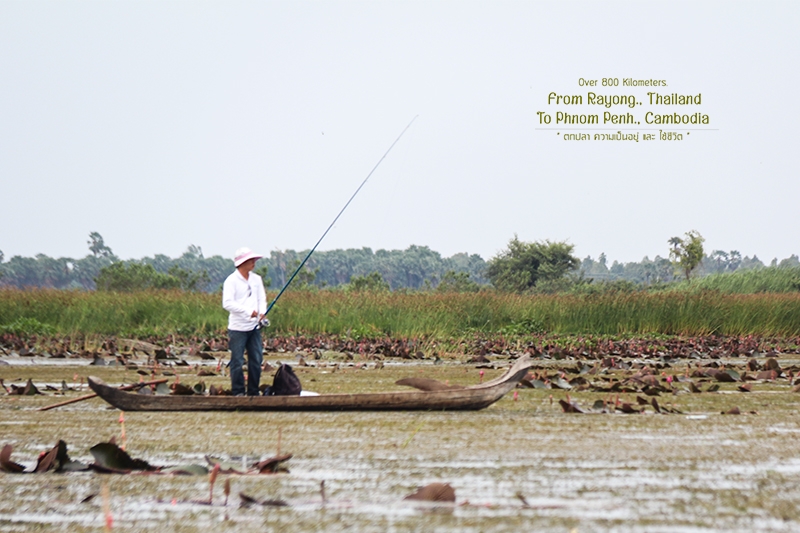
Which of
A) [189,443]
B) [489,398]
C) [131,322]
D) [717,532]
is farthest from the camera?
[131,322]

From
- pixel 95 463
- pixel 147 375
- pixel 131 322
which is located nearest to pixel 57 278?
pixel 131 322

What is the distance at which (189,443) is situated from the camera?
6.12m

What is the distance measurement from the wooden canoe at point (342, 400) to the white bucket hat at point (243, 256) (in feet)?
4.09

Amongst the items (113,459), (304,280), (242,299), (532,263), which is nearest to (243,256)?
(242,299)

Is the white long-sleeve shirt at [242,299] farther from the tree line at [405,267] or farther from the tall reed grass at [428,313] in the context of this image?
the tree line at [405,267]

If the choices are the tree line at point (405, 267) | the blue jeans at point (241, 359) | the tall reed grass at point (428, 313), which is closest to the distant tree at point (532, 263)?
the tree line at point (405, 267)

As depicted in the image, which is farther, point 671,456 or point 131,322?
point 131,322

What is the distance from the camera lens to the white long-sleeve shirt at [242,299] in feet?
27.4

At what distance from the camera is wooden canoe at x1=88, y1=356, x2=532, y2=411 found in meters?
7.64

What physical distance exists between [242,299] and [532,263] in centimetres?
5234

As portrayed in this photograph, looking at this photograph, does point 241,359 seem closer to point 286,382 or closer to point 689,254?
point 286,382

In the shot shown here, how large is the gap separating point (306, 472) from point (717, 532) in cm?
218

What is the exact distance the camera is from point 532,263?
59.8 metres

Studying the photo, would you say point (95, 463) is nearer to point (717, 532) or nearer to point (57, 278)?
point (717, 532)
